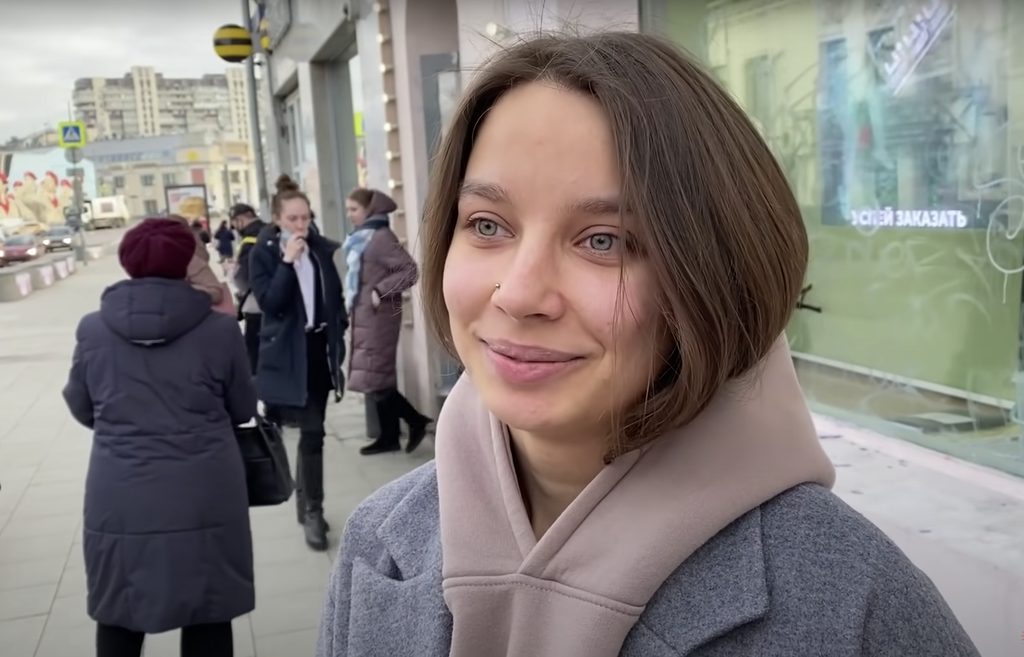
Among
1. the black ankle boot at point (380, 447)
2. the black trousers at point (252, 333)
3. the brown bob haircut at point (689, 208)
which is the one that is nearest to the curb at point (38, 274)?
the black trousers at point (252, 333)

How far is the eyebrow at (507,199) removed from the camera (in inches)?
33.4

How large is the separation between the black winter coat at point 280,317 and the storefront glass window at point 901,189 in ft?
6.93

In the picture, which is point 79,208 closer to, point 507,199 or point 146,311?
point 146,311

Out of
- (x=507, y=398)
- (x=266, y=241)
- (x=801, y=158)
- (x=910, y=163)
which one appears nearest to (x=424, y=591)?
(x=507, y=398)

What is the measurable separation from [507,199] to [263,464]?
2347mm

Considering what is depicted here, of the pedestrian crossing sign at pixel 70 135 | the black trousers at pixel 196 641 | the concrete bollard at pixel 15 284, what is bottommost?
the black trousers at pixel 196 641

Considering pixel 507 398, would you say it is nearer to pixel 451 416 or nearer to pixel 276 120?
pixel 451 416

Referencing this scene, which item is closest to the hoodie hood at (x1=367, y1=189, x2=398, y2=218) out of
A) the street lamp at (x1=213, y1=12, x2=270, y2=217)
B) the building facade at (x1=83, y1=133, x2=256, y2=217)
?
the street lamp at (x1=213, y1=12, x2=270, y2=217)

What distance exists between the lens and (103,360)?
8.60 feet

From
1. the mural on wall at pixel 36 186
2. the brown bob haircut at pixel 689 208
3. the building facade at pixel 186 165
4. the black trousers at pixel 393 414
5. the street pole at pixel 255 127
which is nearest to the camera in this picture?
the brown bob haircut at pixel 689 208

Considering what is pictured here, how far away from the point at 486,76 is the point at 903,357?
265 centimetres

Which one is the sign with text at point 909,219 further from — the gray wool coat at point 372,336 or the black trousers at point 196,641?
the gray wool coat at point 372,336

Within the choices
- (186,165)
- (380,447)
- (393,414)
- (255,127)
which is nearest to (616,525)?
(393,414)

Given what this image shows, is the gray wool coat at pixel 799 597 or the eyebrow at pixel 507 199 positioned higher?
the eyebrow at pixel 507 199
